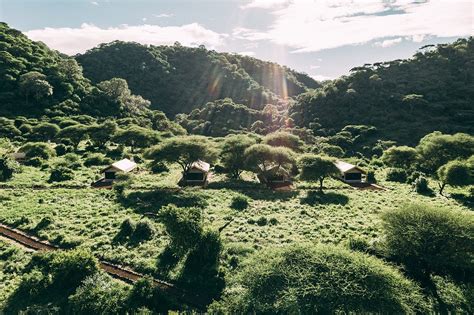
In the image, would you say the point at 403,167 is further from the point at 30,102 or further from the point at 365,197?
the point at 30,102

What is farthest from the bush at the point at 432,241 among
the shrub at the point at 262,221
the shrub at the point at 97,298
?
the shrub at the point at 97,298

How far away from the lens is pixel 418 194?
186ft

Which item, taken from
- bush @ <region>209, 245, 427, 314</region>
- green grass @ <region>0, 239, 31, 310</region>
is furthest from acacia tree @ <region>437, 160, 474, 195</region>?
green grass @ <region>0, 239, 31, 310</region>

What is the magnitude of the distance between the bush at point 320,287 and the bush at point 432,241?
10.8ft

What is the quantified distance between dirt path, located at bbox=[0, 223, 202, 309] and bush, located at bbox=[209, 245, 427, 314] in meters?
4.18

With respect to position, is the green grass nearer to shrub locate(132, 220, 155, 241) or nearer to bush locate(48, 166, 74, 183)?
shrub locate(132, 220, 155, 241)

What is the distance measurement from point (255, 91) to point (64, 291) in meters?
177

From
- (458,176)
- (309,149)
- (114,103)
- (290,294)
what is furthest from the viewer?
(114,103)

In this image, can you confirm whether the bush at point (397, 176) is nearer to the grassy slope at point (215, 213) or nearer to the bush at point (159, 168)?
the grassy slope at point (215, 213)

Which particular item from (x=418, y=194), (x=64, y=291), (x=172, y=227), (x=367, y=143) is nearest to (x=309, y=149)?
(x=367, y=143)

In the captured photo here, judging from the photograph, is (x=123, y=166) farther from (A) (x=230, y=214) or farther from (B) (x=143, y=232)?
(B) (x=143, y=232)

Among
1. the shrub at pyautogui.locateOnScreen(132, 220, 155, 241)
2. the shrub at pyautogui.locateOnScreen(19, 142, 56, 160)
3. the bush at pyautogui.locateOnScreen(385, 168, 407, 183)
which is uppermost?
the shrub at pyautogui.locateOnScreen(19, 142, 56, 160)

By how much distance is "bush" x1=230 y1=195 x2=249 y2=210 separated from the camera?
155ft

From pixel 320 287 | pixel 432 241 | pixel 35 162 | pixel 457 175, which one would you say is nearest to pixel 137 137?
pixel 35 162
